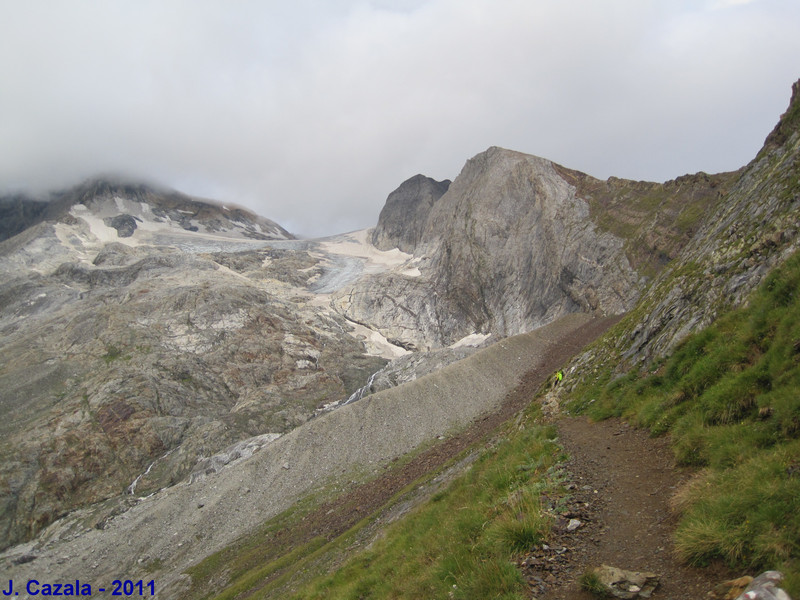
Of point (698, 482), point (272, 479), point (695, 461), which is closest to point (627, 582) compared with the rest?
point (698, 482)

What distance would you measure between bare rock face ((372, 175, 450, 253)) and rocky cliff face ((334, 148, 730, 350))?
38.5 meters

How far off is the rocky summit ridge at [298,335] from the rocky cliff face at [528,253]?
417 millimetres

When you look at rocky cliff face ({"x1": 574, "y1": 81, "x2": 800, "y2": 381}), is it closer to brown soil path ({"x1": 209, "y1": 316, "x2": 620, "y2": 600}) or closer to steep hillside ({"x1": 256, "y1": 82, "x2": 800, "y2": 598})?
steep hillside ({"x1": 256, "y1": 82, "x2": 800, "y2": 598})

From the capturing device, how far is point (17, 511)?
51344 millimetres

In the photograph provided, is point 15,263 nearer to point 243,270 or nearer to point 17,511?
point 243,270

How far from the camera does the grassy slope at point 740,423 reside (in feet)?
17.1

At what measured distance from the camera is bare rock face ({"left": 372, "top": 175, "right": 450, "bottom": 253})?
17475 centimetres

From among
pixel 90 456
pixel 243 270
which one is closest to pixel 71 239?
pixel 243 270

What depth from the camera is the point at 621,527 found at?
7.35 metres

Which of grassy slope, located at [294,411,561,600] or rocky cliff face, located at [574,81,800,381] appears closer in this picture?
grassy slope, located at [294,411,561,600]

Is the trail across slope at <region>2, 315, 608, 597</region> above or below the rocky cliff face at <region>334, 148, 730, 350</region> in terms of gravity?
below

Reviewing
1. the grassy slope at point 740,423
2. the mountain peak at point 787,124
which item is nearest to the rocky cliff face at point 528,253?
the mountain peak at point 787,124

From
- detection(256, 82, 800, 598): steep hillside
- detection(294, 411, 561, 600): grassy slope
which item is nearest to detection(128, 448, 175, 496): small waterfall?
detection(294, 411, 561, 600): grassy slope

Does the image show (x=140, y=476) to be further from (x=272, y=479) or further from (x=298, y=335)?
(x=298, y=335)
